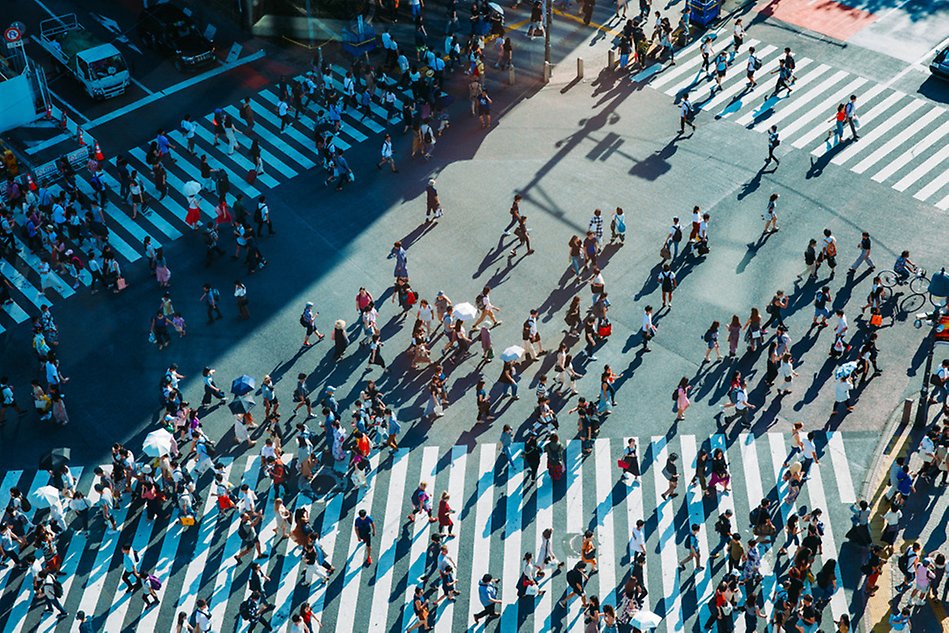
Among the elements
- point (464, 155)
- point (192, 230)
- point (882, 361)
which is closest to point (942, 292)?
point (882, 361)

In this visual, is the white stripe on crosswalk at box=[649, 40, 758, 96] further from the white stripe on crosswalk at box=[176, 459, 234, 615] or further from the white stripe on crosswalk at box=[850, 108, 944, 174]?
the white stripe on crosswalk at box=[176, 459, 234, 615]

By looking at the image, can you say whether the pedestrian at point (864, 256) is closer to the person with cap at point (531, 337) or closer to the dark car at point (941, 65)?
the person with cap at point (531, 337)

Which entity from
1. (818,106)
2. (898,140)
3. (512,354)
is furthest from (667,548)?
(818,106)

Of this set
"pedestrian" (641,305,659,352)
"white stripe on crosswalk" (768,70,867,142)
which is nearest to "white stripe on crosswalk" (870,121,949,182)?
"white stripe on crosswalk" (768,70,867,142)

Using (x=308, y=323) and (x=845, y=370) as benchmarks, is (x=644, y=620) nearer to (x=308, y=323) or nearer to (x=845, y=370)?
(x=845, y=370)

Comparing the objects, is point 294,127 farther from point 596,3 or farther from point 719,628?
point 719,628

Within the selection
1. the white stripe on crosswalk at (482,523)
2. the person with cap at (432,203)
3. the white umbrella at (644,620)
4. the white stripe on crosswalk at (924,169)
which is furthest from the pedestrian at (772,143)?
the white umbrella at (644,620)
